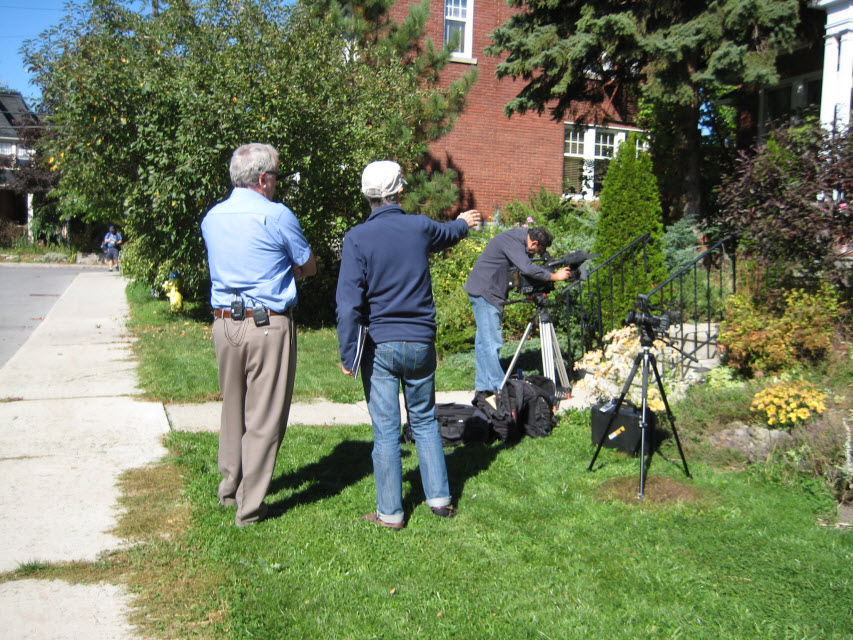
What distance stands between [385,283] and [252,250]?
0.71 meters

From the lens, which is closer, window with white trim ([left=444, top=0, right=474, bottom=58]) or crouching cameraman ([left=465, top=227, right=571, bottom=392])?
crouching cameraman ([left=465, top=227, right=571, bottom=392])

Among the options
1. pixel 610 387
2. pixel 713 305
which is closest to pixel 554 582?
pixel 610 387

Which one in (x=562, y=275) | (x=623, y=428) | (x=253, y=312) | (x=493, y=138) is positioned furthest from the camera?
(x=493, y=138)

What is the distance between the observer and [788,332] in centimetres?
585

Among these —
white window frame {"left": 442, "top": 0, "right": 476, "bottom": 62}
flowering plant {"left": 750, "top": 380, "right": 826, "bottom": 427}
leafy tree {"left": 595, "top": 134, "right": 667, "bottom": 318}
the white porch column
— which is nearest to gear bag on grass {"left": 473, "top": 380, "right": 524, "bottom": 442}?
flowering plant {"left": 750, "top": 380, "right": 826, "bottom": 427}

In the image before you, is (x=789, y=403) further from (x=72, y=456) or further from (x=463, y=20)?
(x=463, y=20)

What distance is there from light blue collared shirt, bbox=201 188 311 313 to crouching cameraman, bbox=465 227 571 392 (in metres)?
2.84

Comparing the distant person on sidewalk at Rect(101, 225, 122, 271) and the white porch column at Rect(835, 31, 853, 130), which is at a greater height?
the white porch column at Rect(835, 31, 853, 130)

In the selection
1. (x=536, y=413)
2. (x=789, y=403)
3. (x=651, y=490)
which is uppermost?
(x=789, y=403)

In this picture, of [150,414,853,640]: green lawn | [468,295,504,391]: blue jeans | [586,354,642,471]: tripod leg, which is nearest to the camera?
[150,414,853,640]: green lawn

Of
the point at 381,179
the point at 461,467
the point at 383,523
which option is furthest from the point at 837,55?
the point at 383,523

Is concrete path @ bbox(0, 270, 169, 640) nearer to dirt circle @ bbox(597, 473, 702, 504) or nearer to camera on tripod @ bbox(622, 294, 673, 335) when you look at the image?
dirt circle @ bbox(597, 473, 702, 504)

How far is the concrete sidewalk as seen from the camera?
10.5ft

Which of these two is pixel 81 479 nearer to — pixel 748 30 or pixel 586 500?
pixel 586 500
